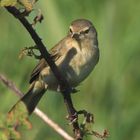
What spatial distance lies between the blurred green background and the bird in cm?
6

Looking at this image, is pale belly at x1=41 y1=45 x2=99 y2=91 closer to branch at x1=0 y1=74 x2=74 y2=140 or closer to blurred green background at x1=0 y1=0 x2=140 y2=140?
blurred green background at x1=0 y1=0 x2=140 y2=140

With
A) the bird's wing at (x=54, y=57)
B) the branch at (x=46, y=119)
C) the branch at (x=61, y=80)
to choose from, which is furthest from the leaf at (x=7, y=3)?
the bird's wing at (x=54, y=57)

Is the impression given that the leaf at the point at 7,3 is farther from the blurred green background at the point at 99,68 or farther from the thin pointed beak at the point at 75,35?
the thin pointed beak at the point at 75,35

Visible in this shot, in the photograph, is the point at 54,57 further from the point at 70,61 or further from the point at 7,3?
the point at 7,3

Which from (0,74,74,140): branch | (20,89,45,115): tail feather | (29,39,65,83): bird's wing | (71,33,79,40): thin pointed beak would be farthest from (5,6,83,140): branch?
(71,33,79,40): thin pointed beak

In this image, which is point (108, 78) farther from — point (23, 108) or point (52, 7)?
point (23, 108)

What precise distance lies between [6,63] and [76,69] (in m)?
0.51

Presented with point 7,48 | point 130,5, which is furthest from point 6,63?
point 130,5

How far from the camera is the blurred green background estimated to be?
9.30 ft

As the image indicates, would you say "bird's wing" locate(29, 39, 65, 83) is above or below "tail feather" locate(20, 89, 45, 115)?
above

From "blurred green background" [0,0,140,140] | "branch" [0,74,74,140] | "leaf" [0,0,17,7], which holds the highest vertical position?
"leaf" [0,0,17,7]

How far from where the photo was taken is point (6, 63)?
10.5ft

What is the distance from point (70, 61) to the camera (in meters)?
2.85

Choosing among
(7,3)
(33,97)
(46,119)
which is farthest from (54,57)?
(7,3)
